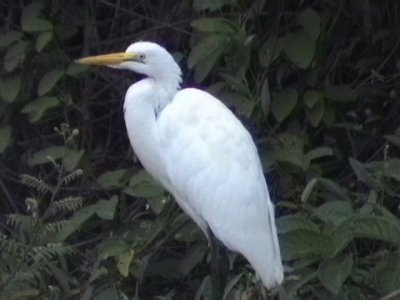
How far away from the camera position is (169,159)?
544cm

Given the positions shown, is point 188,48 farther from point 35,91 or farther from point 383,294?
point 383,294

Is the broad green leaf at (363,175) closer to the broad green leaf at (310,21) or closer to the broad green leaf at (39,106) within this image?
the broad green leaf at (310,21)

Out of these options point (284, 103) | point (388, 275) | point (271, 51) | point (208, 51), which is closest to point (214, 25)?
point (208, 51)

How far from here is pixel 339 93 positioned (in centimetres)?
621

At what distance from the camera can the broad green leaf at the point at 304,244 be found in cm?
533

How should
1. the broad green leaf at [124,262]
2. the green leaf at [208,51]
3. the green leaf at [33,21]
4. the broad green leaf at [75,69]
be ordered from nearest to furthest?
the broad green leaf at [124,262] → the green leaf at [208,51] → the green leaf at [33,21] → the broad green leaf at [75,69]

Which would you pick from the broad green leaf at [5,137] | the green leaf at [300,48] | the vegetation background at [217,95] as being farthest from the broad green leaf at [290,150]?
the broad green leaf at [5,137]

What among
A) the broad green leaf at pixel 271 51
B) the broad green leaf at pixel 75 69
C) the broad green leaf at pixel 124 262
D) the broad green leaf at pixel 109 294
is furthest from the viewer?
the broad green leaf at pixel 75 69

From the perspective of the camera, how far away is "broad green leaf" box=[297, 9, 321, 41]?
240 inches

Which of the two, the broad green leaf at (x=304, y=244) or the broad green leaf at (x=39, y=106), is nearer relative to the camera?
the broad green leaf at (x=304, y=244)

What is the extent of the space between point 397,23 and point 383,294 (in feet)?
4.35

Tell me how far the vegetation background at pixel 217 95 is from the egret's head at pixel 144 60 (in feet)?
1.15

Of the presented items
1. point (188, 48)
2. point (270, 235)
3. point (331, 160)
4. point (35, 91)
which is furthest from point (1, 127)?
point (270, 235)

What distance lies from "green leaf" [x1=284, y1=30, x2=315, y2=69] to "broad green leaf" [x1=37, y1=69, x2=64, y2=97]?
0.92 metres
